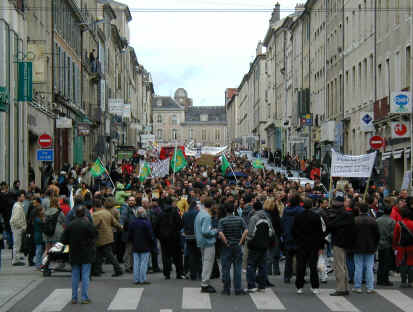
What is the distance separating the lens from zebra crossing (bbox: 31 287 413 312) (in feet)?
42.9

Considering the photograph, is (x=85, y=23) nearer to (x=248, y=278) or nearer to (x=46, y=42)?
(x=46, y=42)

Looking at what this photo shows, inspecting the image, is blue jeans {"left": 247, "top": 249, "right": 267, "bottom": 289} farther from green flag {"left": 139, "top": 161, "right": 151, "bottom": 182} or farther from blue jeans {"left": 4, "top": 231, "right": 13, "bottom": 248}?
green flag {"left": 139, "top": 161, "right": 151, "bottom": 182}

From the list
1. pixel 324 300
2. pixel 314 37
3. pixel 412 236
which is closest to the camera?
pixel 324 300

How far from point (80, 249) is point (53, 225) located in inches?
134

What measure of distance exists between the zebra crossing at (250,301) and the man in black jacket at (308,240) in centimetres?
34

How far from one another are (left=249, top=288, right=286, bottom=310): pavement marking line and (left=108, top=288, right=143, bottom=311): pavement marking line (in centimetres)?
184

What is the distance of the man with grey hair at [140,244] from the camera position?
15602 millimetres

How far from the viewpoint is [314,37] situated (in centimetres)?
6438

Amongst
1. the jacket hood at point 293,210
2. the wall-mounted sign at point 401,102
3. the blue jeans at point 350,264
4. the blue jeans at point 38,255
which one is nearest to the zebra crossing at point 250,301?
the blue jeans at point 350,264

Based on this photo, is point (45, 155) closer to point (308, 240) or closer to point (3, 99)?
point (3, 99)

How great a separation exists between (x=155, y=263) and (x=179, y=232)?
4.26 ft

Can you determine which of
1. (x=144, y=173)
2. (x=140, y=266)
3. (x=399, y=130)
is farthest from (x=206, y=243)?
(x=144, y=173)

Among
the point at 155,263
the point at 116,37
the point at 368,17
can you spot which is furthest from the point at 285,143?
the point at 155,263

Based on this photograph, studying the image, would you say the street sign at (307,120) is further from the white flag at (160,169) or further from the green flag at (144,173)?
the green flag at (144,173)
